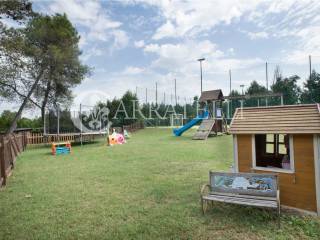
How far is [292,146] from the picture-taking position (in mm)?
4355

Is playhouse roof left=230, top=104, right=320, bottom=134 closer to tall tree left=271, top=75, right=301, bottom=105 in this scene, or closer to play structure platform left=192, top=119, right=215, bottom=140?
play structure platform left=192, top=119, right=215, bottom=140

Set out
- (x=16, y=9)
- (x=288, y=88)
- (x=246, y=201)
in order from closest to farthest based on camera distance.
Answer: (x=246, y=201) < (x=16, y=9) < (x=288, y=88)

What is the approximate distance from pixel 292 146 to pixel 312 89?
30393 millimetres

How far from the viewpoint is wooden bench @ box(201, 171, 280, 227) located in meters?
4.05

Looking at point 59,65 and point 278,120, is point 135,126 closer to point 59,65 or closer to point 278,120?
point 59,65

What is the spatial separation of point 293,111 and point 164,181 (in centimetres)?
354

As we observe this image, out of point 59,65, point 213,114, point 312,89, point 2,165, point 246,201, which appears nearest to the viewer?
point 246,201

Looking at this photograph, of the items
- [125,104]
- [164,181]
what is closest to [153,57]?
[125,104]

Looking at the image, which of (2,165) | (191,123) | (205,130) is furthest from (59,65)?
(2,165)

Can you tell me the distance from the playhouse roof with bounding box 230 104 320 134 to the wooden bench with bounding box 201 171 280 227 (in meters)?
0.92

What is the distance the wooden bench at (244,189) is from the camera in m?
4.05

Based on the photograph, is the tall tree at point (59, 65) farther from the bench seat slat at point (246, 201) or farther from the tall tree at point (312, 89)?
the tall tree at point (312, 89)

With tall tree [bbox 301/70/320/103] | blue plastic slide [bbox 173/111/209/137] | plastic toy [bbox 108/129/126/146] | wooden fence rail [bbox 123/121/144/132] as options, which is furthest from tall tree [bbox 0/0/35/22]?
tall tree [bbox 301/70/320/103]

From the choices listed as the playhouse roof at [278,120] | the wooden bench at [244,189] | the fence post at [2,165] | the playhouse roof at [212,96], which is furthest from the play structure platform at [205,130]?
the wooden bench at [244,189]
